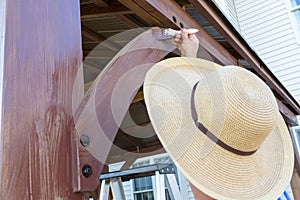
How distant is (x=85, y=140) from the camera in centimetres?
88

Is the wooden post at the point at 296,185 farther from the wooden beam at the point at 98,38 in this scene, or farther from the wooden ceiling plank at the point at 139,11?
the wooden ceiling plank at the point at 139,11

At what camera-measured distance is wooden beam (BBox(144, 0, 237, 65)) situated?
1595mm

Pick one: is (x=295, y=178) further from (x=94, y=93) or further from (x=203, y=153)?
(x=94, y=93)

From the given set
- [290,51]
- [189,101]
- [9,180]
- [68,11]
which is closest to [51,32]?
[68,11]

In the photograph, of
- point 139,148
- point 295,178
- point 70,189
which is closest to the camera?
point 70,189

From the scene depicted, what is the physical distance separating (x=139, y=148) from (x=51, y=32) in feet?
12.1

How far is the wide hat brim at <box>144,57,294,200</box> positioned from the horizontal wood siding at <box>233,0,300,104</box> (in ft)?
18.0

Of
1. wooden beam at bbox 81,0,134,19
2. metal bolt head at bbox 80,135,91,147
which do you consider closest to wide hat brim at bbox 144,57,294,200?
metal bolt head at bbox 80,135,91,147

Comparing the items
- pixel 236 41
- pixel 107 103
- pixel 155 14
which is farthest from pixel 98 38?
pixel 107 103

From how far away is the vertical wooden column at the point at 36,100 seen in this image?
695 mm

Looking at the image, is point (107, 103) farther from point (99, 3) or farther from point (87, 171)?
point (99, 3)

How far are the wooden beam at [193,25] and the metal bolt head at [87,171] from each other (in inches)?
34.2

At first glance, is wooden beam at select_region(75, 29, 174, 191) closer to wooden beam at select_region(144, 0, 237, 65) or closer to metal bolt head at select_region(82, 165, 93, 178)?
metal bolt head at select_region(82, 165, 93, 178)

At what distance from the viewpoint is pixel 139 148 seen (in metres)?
4.45
